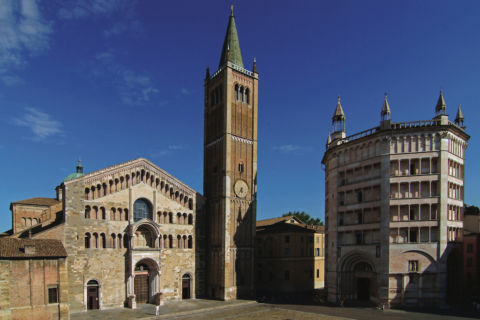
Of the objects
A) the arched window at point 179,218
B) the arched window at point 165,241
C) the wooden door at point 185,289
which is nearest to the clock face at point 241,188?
the arched window at point 179,218

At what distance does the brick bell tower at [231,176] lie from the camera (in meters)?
42.4

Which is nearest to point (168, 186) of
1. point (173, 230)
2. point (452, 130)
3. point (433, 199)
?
point (173, 230)

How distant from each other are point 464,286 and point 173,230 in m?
35.4

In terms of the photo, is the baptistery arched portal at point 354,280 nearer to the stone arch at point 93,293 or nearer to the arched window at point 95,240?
the stone arch at point 93,293

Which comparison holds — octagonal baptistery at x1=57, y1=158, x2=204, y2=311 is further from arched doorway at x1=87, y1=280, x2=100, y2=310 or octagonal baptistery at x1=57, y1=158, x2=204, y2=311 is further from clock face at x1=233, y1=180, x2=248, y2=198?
clock face at x1=233, y1=180, x2=248, y2=198

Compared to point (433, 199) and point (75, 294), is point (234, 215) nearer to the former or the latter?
point (75, 294)

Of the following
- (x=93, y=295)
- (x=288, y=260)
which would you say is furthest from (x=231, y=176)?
(x=93, y=295)

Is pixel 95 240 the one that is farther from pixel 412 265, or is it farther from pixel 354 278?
pixel 412 265

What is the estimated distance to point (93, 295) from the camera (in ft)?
116

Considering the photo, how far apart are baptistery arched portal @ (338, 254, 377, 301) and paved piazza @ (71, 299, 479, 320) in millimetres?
3842

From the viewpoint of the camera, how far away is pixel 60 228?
34.0m

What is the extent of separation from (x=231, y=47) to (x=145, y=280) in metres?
33.3

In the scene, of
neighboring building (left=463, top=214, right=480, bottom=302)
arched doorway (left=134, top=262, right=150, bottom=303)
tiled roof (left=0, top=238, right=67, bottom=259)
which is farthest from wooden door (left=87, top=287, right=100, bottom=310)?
neighboring building (left=463, top=214, right=480, bottom=302)

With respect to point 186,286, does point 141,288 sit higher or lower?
higher
